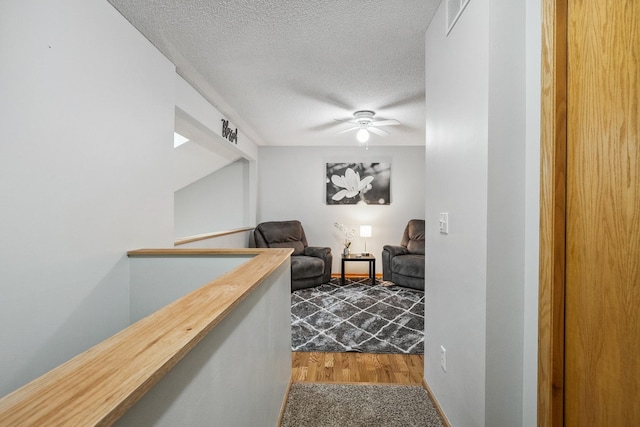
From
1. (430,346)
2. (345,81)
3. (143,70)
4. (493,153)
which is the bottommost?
(430,346)

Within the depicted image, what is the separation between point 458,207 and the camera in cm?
147

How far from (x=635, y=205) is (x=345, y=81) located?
7.75ft

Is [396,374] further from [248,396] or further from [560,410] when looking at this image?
[248,396]

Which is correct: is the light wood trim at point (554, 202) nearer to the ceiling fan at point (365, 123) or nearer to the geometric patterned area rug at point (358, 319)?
the geometric patterned area rug at point (358, 319)

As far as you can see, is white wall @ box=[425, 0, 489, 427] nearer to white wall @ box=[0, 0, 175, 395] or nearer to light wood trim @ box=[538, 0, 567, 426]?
light wood trim @ box=[538, 0, 567, 426]

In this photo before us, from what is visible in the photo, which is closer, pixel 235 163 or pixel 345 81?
pixel 345 81

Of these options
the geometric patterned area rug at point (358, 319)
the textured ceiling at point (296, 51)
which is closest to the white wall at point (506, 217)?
the textured ceiling at point (296, 51)

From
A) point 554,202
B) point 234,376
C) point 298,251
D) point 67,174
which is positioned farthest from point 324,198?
point 234,376

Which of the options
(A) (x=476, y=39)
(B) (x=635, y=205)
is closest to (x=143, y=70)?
(A) (x=476, y=39)

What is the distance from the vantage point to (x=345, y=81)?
273 centimetres

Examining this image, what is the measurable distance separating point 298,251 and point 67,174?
375 cm

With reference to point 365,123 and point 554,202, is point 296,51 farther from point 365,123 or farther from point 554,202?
point 554,202

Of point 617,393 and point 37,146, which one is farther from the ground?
point 37,146

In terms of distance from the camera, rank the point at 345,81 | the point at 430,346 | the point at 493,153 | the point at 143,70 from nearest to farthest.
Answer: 1. the point at 493,153
2. the point at 430,346
3. the point at 143,70
4. the point at 345,81
